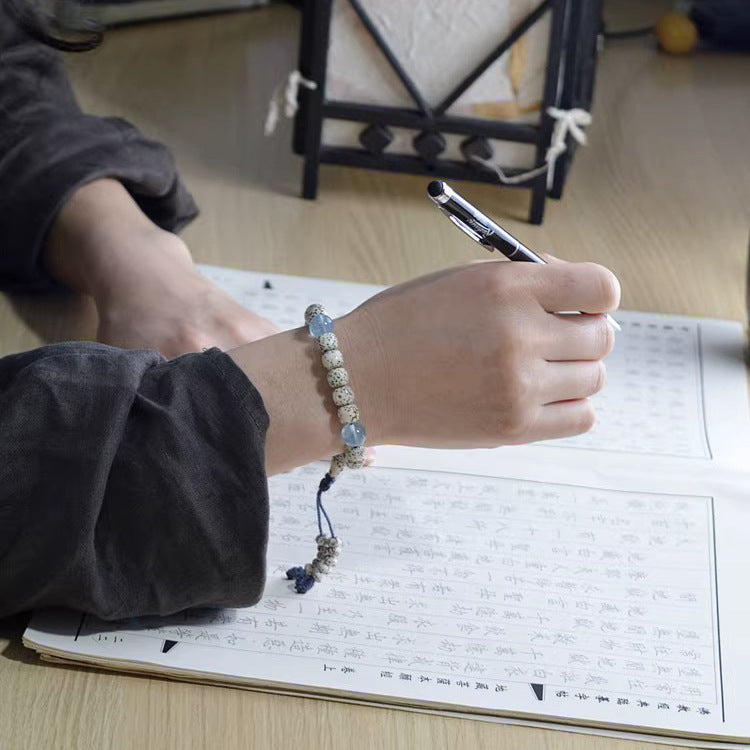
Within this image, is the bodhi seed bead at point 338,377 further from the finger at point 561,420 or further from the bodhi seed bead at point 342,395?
the finger at point 561,420

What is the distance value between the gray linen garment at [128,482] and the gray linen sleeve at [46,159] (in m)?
0.30

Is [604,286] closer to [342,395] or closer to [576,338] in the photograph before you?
[576,338]

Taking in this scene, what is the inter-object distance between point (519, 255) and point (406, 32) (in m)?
0.44

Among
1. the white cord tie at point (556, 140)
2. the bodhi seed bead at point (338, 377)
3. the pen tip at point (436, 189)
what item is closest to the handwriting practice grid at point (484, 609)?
the bodhi seed bead at point (338, 377)

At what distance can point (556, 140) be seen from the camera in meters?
1.01

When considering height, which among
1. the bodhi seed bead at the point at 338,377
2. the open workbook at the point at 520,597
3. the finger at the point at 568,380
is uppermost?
the bodhi seed bead at the point at 338,377

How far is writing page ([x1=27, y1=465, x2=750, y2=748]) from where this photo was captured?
0.57 meters

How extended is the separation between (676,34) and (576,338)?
2.89 feet

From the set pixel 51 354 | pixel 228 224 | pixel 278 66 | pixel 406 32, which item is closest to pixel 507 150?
pixel 406 32

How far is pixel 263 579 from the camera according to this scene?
583 millimetres

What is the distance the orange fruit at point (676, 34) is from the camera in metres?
1.37

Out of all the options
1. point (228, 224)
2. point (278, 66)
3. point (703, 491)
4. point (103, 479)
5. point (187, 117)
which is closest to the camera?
point (103, 479)

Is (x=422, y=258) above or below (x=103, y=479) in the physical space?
below

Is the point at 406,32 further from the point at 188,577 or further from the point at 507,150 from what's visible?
the point at 188,577
